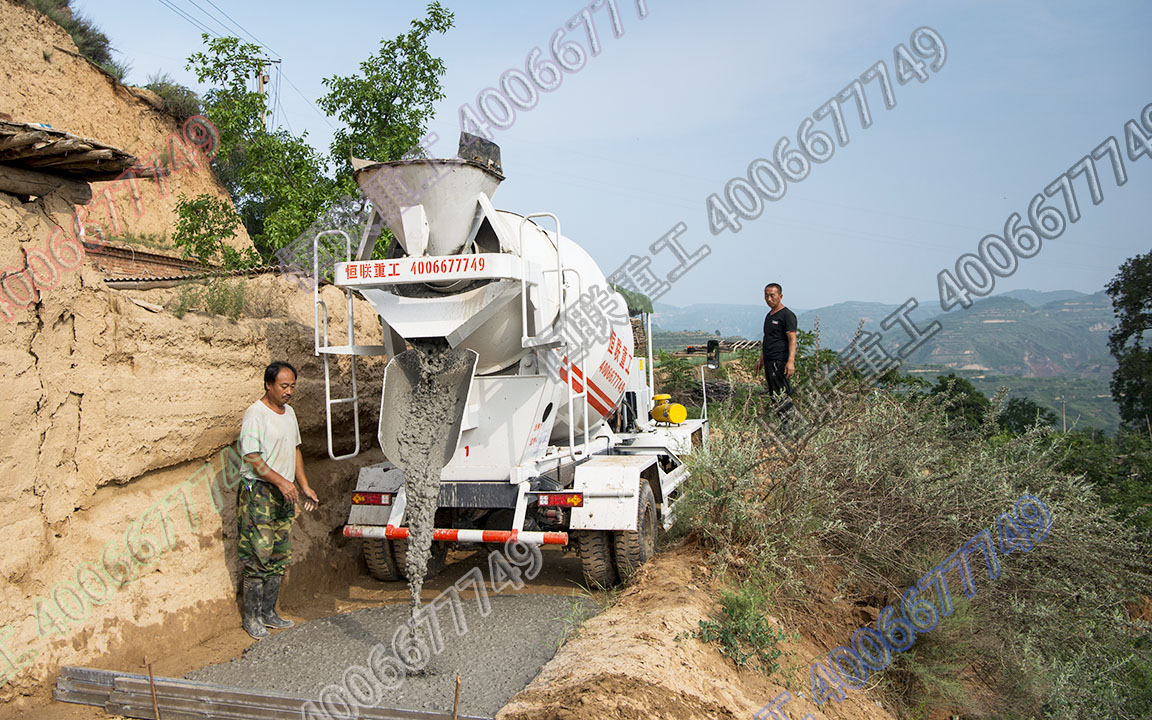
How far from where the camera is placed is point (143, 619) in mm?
4902

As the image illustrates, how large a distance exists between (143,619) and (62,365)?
167 centimetres

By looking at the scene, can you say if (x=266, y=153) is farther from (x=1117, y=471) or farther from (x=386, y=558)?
(x=1117, y=471)

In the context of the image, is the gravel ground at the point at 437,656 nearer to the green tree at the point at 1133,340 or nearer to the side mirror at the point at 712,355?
the side mirror at the point at 712,355

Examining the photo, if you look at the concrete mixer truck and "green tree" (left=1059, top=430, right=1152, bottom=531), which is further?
"green tree" (left=1059, top=430, right=1152, bottom=531)

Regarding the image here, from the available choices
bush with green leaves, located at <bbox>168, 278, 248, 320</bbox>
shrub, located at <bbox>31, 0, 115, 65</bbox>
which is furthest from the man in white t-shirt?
shrub, located at <bbox>31, 0, 115, 65</bbox>

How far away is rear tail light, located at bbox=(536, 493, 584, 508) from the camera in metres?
5.87

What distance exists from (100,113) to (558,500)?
20350mm

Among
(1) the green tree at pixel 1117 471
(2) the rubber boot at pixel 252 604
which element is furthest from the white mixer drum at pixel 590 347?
(1) the green tree at pixel 1117 471

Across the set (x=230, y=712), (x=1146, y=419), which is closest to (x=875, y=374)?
(x=230, y=712)

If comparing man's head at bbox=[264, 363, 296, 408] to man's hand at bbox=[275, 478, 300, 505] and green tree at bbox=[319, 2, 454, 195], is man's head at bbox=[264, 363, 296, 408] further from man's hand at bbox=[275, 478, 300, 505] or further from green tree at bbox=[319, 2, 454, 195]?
green tree at bbox=[319, 2, 454, 195]

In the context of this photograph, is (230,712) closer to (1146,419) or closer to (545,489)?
(545,489)

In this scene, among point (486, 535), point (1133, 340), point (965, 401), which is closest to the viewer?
point (486, 535)

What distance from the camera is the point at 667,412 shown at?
8.48m

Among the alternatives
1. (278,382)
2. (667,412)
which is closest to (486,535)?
(278,382)
